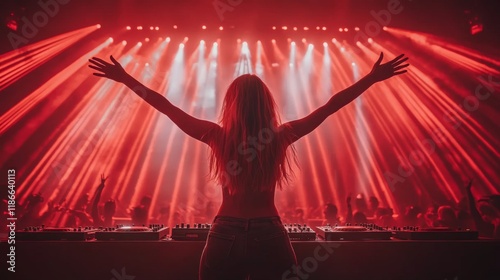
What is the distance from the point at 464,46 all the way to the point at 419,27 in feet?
3.34

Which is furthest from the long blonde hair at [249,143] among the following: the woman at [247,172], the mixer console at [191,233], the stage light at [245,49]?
the stage light at [245,49]

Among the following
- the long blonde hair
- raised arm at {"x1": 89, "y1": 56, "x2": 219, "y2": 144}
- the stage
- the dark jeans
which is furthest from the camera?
the stage

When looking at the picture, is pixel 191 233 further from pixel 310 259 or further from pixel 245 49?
pixel 245 49

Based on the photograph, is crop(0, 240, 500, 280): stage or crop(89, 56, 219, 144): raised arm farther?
crop(0, 240, 500, 280): stage

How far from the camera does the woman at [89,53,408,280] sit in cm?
157

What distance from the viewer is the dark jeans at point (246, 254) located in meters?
1.56

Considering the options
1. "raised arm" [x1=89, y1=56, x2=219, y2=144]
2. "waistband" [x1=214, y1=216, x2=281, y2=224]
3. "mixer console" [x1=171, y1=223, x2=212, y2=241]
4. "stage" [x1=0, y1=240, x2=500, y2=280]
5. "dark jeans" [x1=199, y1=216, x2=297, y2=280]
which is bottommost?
"dark jeans" [x1=199, y1=216, x2=297, y2=280]

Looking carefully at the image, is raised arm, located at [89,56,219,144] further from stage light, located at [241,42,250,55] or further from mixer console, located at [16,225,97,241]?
stage light, located at [241,42,250,55]

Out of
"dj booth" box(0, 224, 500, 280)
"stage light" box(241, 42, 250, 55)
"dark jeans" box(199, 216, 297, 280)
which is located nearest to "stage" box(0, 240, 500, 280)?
"dj booth" box(0, 224, 500, 280)

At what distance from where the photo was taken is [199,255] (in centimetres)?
253

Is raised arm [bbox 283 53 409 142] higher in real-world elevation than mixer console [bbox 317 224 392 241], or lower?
higher

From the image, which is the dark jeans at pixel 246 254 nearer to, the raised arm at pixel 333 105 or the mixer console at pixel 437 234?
the raised arm at pixel 333 105

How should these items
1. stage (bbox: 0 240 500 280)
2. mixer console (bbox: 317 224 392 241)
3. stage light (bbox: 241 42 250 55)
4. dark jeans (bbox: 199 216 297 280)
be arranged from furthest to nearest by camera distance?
1. stage light (bbox: 241 42 250 55)
2. mixer console (bbox: 317 224 392 241)
3. stage (bbox: 0 240 500 280)
4. dark jeans (bbox: 199 216 297 280)

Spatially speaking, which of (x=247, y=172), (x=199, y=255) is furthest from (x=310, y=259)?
(x=247, y=172)
